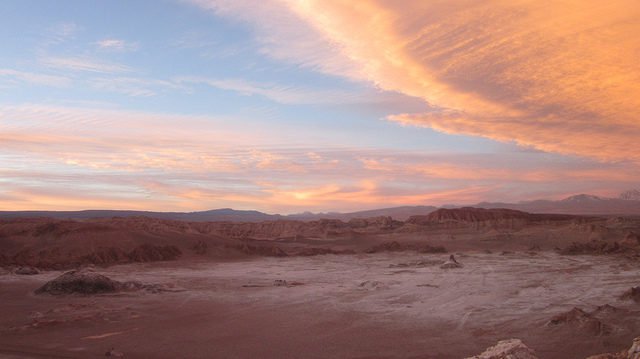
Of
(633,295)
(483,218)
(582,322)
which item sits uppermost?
(483,218)

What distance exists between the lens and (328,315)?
367 inches

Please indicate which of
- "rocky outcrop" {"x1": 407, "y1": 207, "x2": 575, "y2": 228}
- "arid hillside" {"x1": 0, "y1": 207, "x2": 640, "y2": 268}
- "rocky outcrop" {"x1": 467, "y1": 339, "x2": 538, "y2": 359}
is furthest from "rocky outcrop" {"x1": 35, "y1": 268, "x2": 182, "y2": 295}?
"rocky outcrop" {"x1": 407, "y1": 207, "x2": 575, "y2": 228}

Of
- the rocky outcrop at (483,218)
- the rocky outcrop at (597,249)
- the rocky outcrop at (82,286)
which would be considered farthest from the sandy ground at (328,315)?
the rocky outcrop at (483,218)

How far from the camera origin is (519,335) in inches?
294

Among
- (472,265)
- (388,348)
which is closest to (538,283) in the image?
(472,265)

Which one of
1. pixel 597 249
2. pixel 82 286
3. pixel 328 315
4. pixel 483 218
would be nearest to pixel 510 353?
pixel 328 315

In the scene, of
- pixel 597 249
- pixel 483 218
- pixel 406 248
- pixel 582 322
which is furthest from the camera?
pixel 483 218

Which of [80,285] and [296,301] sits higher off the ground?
[80,285]

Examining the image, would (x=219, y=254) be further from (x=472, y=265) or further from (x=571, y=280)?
(x=571, y=280)

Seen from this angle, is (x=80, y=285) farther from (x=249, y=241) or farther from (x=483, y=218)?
(x=483, y=218)

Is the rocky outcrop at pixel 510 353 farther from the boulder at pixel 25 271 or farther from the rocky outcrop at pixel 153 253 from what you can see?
the rocky outcrop at pixel 153 253

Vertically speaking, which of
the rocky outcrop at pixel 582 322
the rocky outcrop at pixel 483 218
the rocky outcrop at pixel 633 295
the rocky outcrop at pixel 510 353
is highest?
the rocky outcrop at pixel 483 218

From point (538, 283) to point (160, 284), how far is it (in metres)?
9.43

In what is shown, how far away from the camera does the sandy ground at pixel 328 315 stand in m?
7.12
